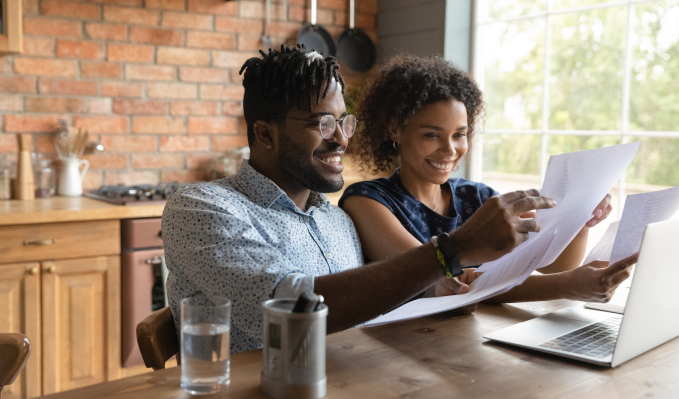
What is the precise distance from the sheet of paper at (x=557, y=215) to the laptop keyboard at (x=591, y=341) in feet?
0.42

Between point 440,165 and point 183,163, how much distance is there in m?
1.85

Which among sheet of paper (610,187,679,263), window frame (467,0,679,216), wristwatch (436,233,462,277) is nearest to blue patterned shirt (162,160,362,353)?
wristwatch (436,233,462,277)

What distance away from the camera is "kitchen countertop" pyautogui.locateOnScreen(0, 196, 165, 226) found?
86.8 inches

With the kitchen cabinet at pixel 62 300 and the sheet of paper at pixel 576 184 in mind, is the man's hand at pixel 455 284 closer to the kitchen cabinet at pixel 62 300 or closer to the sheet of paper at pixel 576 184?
the sheet of paper at pixel 576 184

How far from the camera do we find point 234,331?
1.15m

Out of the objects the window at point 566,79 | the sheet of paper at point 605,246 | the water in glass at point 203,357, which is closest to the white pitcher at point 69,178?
the window at point 566,79

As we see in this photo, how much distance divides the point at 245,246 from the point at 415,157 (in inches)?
28.7

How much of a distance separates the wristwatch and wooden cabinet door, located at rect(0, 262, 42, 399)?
1.83 m

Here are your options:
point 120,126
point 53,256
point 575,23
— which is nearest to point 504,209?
point 53,256

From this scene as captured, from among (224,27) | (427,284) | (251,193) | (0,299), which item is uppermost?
(224,27)

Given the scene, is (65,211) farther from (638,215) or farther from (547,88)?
(547,88)

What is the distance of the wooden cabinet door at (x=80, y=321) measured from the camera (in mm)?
2330

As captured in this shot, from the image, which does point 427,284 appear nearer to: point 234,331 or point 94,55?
point 234,331

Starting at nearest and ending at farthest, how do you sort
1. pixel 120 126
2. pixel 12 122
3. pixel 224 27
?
pixel 12 122
pixel 120 126
pixel 224 27
